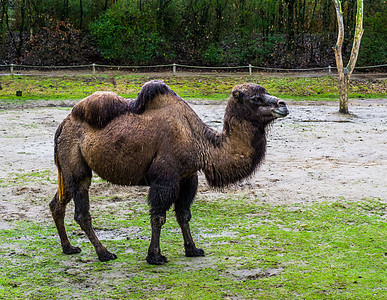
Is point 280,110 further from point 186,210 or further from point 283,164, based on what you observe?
point 283,164

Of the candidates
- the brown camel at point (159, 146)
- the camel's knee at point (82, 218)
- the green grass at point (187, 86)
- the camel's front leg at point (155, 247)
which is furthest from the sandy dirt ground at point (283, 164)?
the green grass at point (187, 86)

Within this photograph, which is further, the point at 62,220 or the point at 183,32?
the point at 183,32

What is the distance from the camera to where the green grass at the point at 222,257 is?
536cm

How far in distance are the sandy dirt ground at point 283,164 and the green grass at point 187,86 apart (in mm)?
5614

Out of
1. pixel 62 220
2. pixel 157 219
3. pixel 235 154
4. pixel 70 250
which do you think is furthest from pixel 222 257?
pixel 62 220

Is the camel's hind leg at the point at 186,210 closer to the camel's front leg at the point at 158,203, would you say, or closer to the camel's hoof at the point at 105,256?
the camel's front leg at the point at 158,203

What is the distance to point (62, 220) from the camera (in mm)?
6684

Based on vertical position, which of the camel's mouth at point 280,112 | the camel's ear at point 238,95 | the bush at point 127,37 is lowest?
the camel's mouth at point 280,112

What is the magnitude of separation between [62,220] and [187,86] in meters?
19.9

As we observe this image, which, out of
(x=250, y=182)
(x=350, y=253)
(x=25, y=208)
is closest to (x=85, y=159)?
(x=25, y=208)

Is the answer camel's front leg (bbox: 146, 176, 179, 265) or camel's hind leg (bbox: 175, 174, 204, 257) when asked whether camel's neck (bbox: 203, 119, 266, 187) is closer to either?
camel's hind leg (bbox: 175, 174, 204, 257)

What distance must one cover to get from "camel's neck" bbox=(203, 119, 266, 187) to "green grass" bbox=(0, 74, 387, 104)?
17317 mm

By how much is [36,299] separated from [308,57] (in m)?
28.9

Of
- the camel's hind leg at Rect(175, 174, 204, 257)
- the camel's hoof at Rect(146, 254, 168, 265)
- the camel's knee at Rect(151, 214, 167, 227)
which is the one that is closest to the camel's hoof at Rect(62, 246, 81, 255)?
the camel's hoof at Rect(146, 254, 168, 265)
